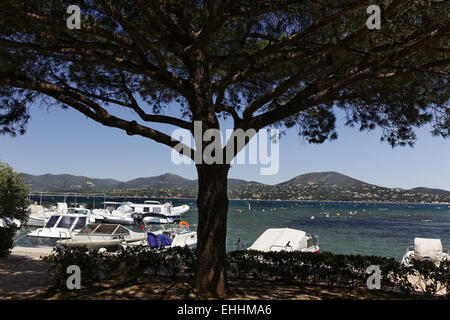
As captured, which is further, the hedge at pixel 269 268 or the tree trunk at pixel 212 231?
the hedge at pixel 269 268

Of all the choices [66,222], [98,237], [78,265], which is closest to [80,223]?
[66,222]

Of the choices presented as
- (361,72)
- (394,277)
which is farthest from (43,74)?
(394,277)

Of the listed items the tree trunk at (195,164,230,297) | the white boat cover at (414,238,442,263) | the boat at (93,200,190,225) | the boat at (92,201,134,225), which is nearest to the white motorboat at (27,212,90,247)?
the boat at (93,200,190,225)

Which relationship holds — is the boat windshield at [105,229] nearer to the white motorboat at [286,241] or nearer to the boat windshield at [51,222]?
the boat windshield at [51,222]

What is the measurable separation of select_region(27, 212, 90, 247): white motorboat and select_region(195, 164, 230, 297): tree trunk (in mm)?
17751

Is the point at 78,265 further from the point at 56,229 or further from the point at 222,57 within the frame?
the point at 56,229

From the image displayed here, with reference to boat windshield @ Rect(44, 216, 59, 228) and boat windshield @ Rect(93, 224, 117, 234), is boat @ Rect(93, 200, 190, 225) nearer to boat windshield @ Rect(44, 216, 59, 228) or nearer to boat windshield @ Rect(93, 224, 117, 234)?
boat windshield @ Rect(44, 216, 59, 228)

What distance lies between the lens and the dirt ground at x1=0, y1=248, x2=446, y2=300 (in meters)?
5.48

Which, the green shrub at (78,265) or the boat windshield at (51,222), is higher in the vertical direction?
the green shrub at (78,265)

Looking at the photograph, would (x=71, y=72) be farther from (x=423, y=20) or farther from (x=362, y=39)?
(x=423, y=20)

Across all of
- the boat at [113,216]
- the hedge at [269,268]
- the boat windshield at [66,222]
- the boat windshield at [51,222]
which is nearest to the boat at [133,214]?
the boat at [113,216]

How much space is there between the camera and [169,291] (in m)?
5.82

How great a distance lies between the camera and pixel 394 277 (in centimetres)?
646

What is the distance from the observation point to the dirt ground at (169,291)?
18.0 ft
